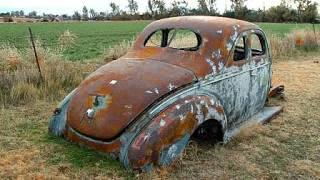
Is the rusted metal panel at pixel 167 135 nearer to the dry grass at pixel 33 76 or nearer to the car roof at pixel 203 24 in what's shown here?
the car roof at pixel 203 24

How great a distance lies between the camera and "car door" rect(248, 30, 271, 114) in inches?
233

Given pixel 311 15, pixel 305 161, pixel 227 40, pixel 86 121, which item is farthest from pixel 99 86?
pixel 311 15

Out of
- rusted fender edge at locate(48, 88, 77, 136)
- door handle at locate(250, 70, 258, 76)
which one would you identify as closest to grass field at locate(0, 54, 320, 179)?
rusted fender edge at locate(48, 88, 77, 136)

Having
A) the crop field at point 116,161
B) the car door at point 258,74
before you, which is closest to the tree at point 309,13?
the crop field at point 116,161

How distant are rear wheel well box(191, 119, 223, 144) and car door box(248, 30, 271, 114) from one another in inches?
37.3

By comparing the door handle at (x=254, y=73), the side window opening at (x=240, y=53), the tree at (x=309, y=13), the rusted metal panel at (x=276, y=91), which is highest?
the tree at (x=309, y=13)

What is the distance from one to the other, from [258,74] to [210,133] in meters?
1.32

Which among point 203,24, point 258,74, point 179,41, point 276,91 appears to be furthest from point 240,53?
point 179,41

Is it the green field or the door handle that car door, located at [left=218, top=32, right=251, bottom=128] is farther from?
the green field

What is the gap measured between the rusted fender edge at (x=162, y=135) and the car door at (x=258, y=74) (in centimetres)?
153

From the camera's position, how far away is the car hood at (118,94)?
4.48 metres

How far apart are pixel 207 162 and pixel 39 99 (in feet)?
13.3

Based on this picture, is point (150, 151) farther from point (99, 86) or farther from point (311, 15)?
point (311, 15)

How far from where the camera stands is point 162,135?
4.27 metres
